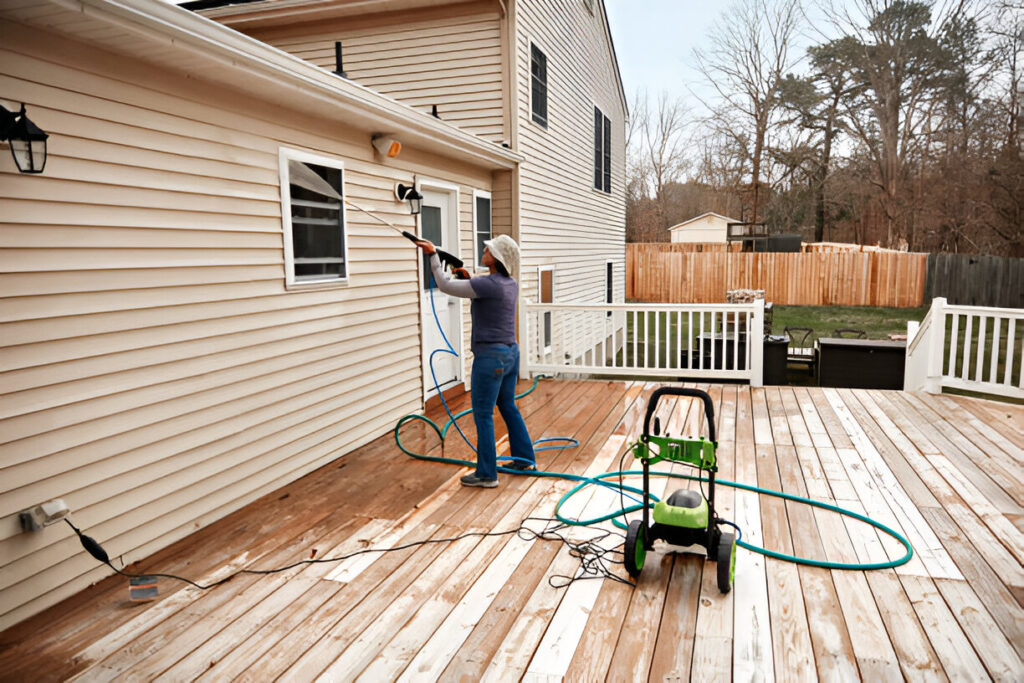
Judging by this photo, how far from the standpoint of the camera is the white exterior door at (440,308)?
6531 millimetres

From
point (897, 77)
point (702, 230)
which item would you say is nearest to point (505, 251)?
point (897, 77)

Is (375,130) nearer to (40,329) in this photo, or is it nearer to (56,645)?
(40,329)

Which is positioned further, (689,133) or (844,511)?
(689,133)

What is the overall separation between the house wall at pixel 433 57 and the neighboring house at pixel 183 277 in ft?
5.62

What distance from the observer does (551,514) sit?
12.6 feet

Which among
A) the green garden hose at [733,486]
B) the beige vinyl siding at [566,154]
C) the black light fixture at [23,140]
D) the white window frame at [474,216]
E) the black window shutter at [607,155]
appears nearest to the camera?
the black light fixture at [23,140]

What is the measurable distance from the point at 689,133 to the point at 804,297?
14152 millimetres

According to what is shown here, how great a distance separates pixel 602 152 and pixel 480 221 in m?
7.11

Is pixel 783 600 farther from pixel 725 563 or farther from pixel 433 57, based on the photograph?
pixel 433 57

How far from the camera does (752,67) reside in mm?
26234

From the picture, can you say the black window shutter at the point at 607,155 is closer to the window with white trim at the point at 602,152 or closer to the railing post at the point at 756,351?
the window with white trim at the point at 602,152

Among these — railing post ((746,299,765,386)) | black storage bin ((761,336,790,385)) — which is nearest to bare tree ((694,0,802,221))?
black storage bin ((761,336,790,385))

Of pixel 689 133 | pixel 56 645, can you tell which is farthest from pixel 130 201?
pixel 689 133

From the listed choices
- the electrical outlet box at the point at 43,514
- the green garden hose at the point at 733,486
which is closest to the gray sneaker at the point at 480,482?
the green garden hose at the point at 733,486
